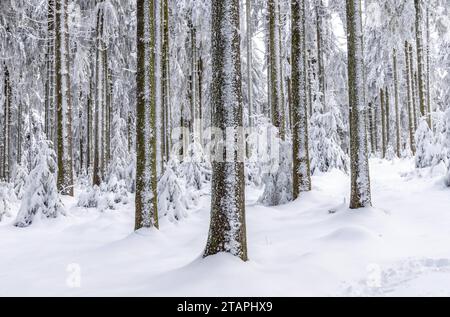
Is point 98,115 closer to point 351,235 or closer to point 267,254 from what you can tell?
point 267,254

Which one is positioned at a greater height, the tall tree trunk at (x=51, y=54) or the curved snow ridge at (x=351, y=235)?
the tall tree trunk at (x=51, y=54)

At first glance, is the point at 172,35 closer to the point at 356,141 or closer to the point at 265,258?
the point at 356,141

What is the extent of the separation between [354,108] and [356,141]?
685 millimetres

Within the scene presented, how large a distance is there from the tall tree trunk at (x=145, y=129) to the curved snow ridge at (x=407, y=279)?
4363 mm

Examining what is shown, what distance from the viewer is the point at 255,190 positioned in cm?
1557

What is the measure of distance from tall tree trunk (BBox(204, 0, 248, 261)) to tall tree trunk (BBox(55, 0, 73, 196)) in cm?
840

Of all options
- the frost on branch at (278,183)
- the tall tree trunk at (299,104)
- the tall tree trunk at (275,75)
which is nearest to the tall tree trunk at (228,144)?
the tall tree trunk at (299,104)

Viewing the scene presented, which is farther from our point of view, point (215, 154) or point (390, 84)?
point (390, 84)

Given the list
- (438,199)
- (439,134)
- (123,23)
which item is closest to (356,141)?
(438,199)

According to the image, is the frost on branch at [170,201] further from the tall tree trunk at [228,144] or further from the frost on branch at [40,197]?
the tall tree trunk at [228,144]

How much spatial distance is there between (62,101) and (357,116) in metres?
8.79

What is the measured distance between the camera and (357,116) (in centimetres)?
872

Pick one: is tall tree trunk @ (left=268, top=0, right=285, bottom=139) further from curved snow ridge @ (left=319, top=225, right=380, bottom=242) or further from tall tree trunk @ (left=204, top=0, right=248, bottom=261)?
tall tree trunk @ (left=204, top=0, right=248, bottom=261)

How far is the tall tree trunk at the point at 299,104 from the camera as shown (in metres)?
10.8
